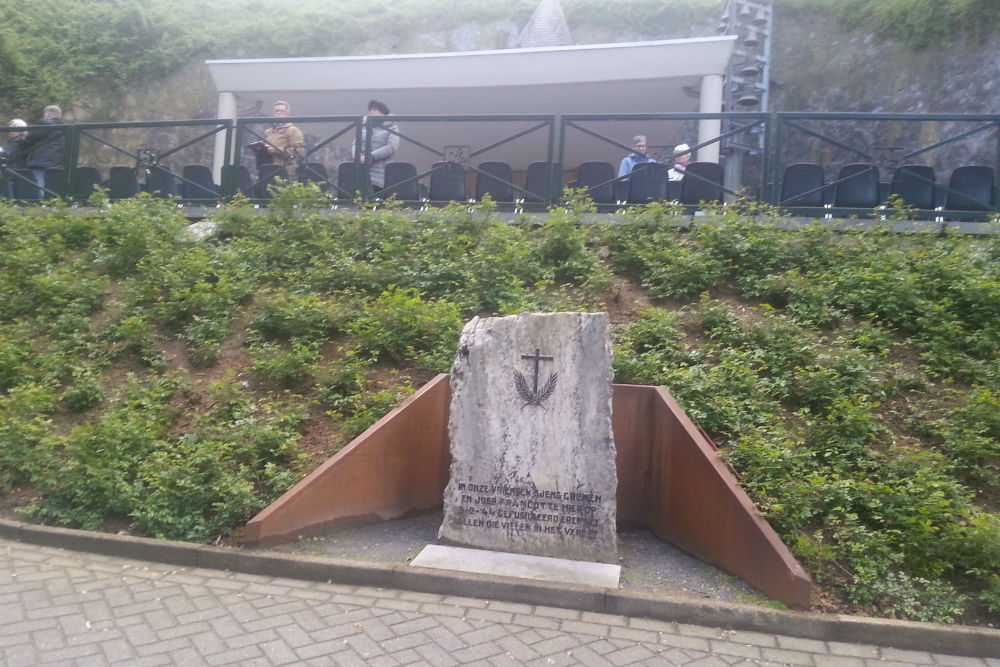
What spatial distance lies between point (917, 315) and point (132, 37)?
23.3 m

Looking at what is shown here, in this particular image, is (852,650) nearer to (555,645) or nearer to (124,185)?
(555,645)

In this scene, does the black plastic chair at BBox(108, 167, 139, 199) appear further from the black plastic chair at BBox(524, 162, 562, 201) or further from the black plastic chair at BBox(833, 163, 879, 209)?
the black plastic chair at BBox(833, 163, 879, 209)

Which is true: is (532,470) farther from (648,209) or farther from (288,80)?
(288,80)

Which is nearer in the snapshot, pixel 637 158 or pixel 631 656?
pixel 631 656

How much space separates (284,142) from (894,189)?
26.5 ft

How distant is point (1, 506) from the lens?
225 inches

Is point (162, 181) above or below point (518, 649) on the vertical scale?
above

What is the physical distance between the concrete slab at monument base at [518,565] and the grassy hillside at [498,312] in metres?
1.03

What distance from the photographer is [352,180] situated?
10562mm

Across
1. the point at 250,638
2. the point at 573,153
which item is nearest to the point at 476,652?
the point at 250,638

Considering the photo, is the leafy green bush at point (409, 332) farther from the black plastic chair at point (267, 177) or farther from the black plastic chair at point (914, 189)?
the black plastic chair at point (914, 189)

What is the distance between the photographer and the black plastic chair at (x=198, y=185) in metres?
11.0

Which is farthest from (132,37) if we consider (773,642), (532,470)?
(773,642)

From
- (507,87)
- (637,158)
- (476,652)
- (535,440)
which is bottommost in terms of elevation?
(476,652)
